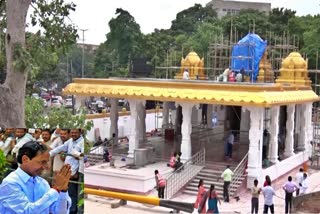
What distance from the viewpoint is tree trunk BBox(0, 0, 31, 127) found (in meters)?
7.25

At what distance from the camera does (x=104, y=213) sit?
10656 millimetres

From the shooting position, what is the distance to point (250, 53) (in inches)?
900

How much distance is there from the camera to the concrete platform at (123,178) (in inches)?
599

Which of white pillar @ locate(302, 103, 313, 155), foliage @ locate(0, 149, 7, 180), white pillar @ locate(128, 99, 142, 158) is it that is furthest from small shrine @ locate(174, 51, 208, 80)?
foliage @ locate(0, 149, 7, 180)

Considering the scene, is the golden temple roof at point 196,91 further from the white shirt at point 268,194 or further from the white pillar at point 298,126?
the white shirt at point 268,194

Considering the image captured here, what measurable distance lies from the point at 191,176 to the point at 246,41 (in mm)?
8711

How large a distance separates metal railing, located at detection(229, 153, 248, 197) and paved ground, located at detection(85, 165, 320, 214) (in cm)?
30

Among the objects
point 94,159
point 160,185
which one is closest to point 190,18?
point 94,159

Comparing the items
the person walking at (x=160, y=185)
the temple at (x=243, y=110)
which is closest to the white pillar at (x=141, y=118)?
the temple at (x=243, y=110)

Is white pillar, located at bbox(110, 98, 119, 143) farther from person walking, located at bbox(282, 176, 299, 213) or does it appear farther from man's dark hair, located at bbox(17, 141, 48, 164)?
man's dark hair, located at bbox(17, 141, 48, 164)

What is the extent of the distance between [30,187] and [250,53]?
65.7ft

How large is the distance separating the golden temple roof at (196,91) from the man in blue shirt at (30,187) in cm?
1258

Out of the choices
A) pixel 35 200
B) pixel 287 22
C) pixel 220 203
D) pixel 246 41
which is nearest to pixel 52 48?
pixel 35 200

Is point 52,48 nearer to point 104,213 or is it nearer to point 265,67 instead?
point 104,213
